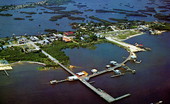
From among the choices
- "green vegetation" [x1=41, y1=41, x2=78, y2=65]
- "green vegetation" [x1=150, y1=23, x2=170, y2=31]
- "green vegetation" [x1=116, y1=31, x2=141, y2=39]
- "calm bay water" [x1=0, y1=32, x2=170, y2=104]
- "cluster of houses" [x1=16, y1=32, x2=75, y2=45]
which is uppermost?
"green vegetation" [x1=150, y1=23, x2=170, y2=31]

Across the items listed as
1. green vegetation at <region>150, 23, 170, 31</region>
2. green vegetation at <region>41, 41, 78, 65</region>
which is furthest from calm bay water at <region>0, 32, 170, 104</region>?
green vegetation at <region>150, 23, 170, 31</region>

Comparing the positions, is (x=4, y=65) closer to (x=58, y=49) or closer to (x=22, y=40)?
(x=58, y=49)

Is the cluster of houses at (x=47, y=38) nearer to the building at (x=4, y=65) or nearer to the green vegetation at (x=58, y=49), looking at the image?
the green vegetation at (x=58, y=49)

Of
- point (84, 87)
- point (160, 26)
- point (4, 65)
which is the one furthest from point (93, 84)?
point (160, 26)

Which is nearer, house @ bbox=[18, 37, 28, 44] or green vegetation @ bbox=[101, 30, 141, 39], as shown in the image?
house @ bbox=[18, 37, 28, 44]

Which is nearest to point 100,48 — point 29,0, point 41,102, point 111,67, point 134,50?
point 134,50

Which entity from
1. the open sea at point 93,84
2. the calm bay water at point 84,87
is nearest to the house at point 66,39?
the open sea at point 93,84

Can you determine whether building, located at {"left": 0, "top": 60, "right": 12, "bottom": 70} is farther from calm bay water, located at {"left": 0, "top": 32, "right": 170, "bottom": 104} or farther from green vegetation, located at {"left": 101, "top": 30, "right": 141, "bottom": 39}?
green vegetation, located at {"left": 101, "top": 30, "right": 141, "bottom": 39}

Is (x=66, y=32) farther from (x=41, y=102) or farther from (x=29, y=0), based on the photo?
(x=29, y=0)

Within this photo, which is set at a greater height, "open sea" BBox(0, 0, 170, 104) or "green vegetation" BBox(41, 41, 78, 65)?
"green vegetation" BBox(41, 41, 78, 65)
